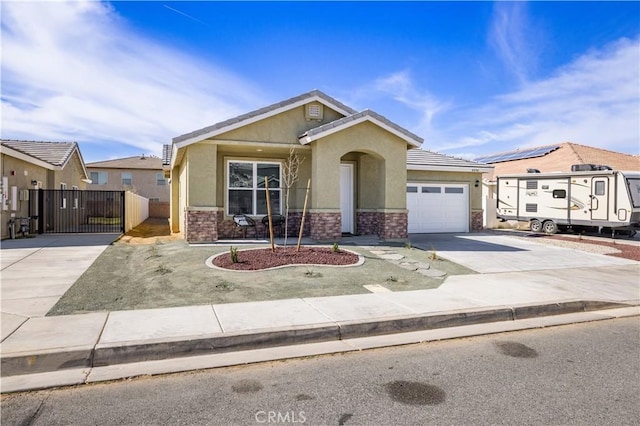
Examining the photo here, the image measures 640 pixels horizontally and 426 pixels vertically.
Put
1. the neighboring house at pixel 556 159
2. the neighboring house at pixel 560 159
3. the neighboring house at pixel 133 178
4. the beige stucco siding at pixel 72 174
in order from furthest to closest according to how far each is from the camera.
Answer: the neighboring house at pixel 133 178
the neighboring house at pixel 560 159
the neighboring house at pixel 556 159
the beige stucco siding at pixel 72 174

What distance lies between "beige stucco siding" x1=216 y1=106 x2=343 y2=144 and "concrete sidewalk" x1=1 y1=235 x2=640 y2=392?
7953 millimetres

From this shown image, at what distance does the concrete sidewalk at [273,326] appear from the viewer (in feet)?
15.3

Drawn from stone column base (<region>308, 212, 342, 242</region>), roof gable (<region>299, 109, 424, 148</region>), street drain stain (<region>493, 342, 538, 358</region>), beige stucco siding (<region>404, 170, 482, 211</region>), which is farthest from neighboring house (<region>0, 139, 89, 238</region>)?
street drain stain (<region>493, 342, 538, 358</region>)

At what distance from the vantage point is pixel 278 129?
47.4 feet

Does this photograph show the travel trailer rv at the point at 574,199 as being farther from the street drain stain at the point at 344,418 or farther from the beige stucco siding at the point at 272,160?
the street drain stain at the point at 344,418

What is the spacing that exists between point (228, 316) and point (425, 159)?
51.2ft

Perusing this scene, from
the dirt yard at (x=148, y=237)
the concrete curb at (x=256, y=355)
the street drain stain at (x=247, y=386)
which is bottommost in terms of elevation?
the street drain stain at (x=247, y=386)

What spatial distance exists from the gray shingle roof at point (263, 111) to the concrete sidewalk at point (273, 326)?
791cm

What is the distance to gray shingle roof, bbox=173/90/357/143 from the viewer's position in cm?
1318

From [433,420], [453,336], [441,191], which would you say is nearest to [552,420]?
[433,420]

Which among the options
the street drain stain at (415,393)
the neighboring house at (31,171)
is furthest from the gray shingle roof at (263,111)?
the street drain stain at (415,393)

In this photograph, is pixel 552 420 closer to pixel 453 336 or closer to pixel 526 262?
pixel 453 336

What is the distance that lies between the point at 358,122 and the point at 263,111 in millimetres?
3155

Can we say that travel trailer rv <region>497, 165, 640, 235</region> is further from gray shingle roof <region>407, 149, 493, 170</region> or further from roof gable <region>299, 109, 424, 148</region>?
roof gable <region>299, 109, 424, 148</region>
